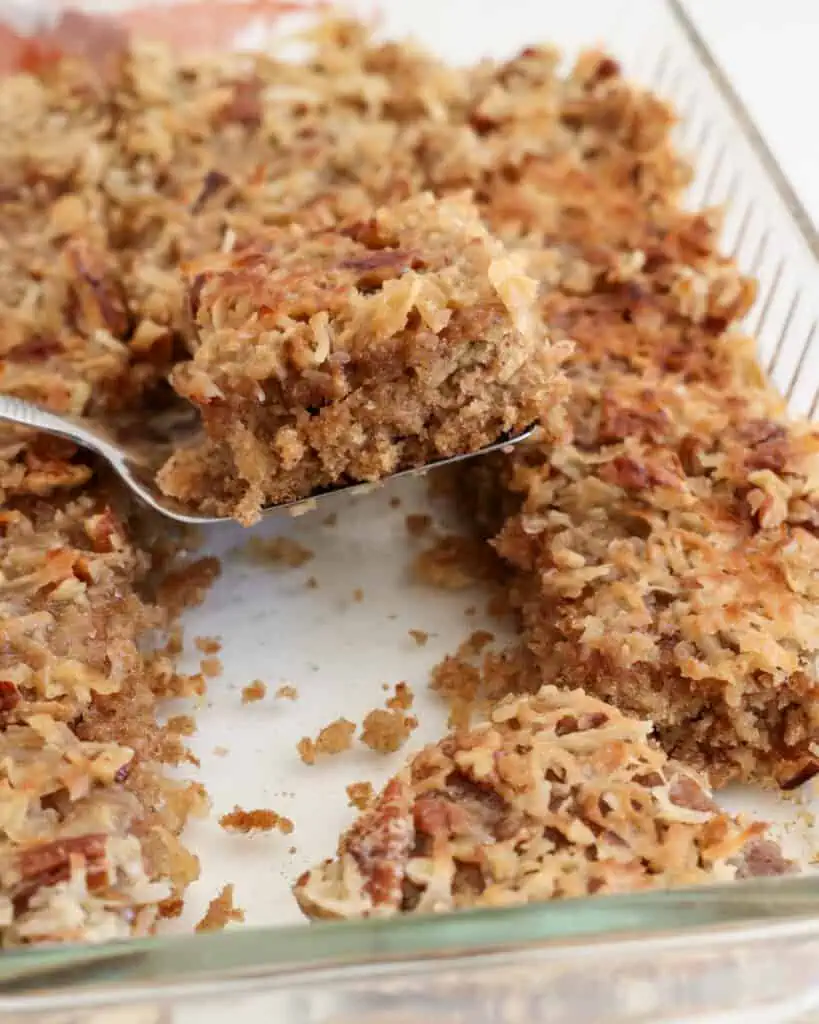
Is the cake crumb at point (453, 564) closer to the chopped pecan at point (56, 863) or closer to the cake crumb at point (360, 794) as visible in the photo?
the cake crumb at point (360, 794)

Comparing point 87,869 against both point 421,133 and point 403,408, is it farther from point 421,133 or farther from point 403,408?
point 421,133

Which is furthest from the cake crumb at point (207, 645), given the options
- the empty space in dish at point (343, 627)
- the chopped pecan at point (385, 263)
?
the chopped pecan at point (385, 263)

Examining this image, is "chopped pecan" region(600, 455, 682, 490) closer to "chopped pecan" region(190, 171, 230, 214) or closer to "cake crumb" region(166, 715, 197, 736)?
"cake crumb" region(166, 715, 197, 736)

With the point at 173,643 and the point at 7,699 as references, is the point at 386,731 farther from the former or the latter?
the point at 7,699

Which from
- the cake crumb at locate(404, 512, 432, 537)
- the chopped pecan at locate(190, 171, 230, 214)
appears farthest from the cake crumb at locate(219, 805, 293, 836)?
the chopped pecan at locate(190, 171, 230, 214)

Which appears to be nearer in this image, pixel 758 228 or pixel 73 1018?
pixel 73 1018

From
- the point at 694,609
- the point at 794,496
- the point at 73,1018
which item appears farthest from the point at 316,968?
the point at 794,496
